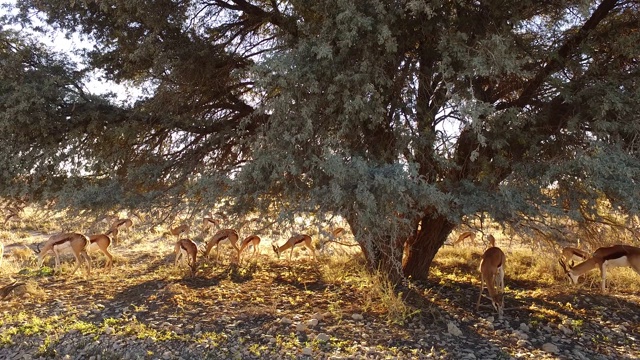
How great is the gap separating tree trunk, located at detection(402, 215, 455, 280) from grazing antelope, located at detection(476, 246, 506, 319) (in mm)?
1195

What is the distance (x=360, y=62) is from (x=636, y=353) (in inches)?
218

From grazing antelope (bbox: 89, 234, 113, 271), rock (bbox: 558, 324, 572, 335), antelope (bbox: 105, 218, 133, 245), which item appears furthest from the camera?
antelope (bbox: 105, 218, 133, 245)

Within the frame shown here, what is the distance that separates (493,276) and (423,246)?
1.88m

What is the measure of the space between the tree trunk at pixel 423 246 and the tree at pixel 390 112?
152 centimetres

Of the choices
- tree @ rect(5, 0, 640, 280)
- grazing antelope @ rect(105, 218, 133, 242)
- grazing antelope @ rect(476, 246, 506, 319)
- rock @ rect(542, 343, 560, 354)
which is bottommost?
rock @ rect(542, 343, 560, 354)

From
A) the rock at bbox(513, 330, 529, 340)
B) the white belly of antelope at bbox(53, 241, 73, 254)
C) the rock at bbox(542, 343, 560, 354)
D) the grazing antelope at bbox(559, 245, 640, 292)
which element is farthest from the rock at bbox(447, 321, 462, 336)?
the white belly of antelope at bbox(53, 241, 73, 254)

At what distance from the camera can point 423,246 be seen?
33.3ft

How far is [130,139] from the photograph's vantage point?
8531 millimetres

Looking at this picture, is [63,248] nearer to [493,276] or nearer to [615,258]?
[493,276]

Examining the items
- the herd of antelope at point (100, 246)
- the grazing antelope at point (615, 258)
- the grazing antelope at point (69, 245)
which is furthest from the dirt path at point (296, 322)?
the grazing antelope at point (69, 245)

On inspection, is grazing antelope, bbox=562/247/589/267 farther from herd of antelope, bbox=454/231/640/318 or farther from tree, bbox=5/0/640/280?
tree, bbox=5/0/640/280

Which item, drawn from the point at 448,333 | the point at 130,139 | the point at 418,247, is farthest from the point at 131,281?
the point at 448,333

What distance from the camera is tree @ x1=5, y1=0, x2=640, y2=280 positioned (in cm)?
641

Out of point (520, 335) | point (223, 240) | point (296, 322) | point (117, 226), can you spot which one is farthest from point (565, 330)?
point (117, 226)
